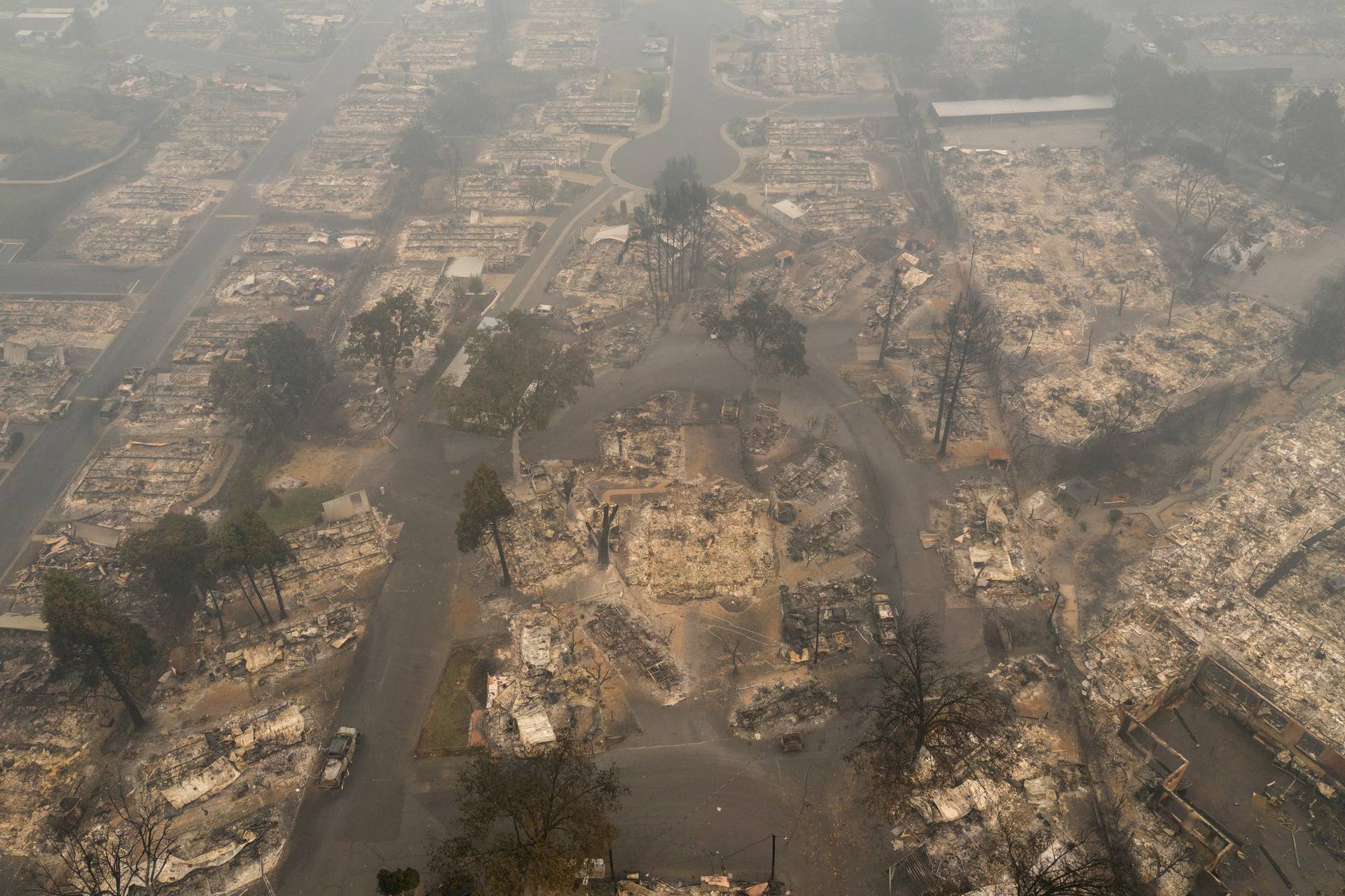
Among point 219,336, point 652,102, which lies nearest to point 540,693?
point 219,336

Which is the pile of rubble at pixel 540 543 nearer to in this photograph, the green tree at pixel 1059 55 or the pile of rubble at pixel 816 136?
the pile of rubble at pixel 816 136

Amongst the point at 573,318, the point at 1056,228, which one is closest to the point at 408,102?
the point at 573,318

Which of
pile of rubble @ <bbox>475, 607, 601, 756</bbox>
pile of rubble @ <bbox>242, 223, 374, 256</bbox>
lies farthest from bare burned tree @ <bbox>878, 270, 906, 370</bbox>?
pile of rubble @ <bbox>242, 223, 374, 256</bbox>

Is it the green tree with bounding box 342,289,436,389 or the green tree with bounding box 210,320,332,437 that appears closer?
the green tree with bounding box 210,320,332,437

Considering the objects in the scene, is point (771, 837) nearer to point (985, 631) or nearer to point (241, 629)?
point (985, 631)

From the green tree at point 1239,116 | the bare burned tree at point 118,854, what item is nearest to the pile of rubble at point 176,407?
the bare burned tree at point 118,854

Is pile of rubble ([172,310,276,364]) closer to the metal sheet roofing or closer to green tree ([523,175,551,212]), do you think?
green tree ([523,175,551,212])
